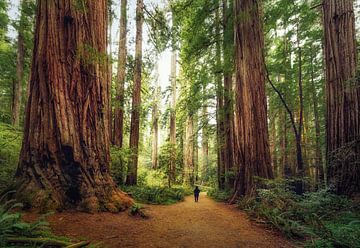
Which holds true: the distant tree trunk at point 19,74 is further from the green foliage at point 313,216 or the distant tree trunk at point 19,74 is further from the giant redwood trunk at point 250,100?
the green foliage at point 313,216

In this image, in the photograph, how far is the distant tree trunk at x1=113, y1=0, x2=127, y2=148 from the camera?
33.4ft

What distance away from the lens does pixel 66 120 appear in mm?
4035

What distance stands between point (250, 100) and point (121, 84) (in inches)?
239

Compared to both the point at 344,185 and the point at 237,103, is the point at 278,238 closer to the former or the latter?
the point at 344,185

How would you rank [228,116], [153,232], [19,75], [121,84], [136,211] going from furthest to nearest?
[19,75] < [228,116] < [121,84] < [136,211] < [153,232]

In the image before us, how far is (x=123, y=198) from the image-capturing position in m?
4.74

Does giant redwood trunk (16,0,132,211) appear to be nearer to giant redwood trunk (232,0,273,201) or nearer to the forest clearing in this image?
the forest clearing

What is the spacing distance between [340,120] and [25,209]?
283 inches

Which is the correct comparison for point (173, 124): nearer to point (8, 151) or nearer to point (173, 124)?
point (173, 124)

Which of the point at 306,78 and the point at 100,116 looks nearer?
the point at 100,116

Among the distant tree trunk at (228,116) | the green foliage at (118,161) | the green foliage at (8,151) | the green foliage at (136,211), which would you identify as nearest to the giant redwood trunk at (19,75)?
the green foliage at (8,151)

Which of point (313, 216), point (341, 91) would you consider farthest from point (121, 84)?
point (313, 216)

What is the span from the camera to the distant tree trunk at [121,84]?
401 inches

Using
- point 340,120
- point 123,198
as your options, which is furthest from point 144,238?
point 340,120
